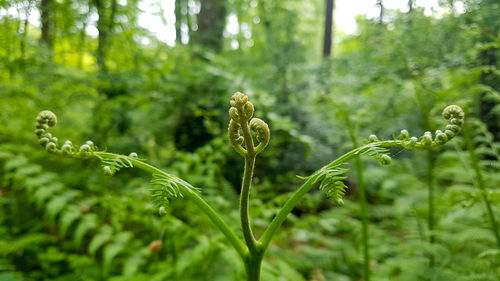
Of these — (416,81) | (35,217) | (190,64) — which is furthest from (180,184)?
(190,64)

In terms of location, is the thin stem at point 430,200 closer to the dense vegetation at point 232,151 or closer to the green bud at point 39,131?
the dense vegetation at point 232,151

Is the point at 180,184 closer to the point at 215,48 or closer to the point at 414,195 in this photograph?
the point at 414,195

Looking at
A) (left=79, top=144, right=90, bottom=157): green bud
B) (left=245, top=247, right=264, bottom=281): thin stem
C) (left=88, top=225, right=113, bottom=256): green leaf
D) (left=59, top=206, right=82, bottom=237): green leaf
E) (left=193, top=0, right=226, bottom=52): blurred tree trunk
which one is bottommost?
(left=88, top=225, right=113, bottom=256): green leaf

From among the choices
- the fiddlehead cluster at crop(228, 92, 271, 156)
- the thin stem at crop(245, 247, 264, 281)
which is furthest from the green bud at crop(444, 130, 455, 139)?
→ the thin stem at crop(245, 247, 264, 281)

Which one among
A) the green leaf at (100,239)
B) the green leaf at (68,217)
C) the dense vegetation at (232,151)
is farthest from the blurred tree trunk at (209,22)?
the green leaf at (100,239)

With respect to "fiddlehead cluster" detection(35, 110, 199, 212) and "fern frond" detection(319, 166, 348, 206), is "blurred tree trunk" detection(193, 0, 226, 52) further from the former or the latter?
"fern frond" detection(319, 166, 348, 206)

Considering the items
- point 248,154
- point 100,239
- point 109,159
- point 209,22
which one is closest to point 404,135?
point 248,154

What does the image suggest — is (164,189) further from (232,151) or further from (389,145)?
(232,151)
